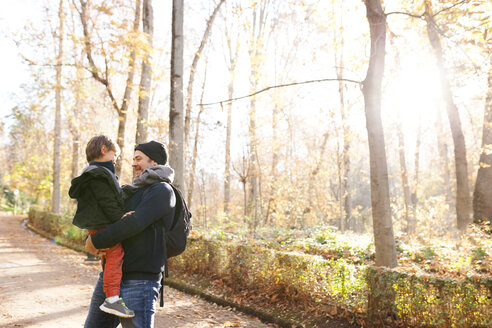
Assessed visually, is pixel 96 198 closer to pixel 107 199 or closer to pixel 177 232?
pixel 107 199

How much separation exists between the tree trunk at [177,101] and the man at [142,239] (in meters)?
6.76

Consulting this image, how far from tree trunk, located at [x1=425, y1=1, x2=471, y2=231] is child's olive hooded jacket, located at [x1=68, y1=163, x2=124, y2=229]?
11152 millimetres

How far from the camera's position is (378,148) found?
20.4ft

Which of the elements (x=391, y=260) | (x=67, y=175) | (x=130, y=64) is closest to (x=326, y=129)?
(x=130, y=64)

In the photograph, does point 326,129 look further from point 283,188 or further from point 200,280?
point 200,280

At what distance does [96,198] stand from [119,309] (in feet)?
2.16

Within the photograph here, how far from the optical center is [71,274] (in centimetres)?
893

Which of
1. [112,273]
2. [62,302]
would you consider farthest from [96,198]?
[62,302]

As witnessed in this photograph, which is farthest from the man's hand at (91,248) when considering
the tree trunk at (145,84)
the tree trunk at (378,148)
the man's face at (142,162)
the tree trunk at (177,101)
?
the tree trunk at (145,84)

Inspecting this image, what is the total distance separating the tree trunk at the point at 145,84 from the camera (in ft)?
38.4

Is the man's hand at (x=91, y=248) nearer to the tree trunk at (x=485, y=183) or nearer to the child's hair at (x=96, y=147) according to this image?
the child's hair at (x=96, y=147)

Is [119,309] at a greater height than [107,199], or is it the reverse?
[107,199]

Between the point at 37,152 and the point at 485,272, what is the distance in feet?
110

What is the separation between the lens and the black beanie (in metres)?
2.52
